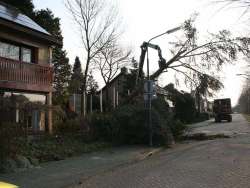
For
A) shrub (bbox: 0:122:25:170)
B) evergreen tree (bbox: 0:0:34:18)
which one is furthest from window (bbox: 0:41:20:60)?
evergreen tree (bbox: 0:0:34:18)

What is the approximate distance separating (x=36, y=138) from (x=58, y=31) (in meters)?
19.7

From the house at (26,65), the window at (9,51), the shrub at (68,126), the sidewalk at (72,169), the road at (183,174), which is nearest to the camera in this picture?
the road at (183,174)

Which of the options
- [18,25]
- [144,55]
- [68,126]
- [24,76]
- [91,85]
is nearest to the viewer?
[18,25]

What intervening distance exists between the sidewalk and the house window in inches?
305

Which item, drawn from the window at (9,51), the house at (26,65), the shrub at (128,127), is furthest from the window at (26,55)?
the shrub at (128,127)

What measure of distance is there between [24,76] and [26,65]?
0.64 meters

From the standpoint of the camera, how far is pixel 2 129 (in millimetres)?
12641

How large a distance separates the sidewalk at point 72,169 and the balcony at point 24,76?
19.6 ft

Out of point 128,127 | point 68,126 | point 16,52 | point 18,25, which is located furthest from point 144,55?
point 18,25

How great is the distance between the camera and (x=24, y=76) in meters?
20.5

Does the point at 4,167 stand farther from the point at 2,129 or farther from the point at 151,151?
the point at 151,151

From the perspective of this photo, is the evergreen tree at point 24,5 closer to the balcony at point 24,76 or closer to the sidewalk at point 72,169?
the balcony at point 24,76

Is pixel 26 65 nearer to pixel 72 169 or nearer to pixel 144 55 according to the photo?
pixel 144 55

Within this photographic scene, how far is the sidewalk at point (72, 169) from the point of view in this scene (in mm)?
10453
